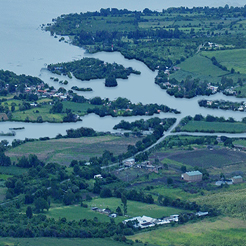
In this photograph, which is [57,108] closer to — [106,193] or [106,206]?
[106,193]

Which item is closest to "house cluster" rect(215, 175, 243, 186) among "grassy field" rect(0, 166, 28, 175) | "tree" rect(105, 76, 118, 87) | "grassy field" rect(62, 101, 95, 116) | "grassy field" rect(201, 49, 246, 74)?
"grassy field" rect(0, 166, 28, 175)

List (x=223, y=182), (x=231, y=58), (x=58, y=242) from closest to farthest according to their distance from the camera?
1. (x=58, y=242)
2. (x=223, y=182)
3. (x=231, y=58)

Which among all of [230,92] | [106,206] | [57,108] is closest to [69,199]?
[106,206]

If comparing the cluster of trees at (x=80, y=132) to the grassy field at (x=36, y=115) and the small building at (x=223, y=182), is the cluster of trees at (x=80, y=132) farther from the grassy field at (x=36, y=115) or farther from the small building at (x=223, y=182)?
the small building at (x=223, y=182)

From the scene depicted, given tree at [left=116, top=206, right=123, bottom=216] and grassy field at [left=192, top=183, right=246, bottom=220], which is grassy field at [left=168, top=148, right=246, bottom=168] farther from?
tree at [left=116, top=206, right=123, bottom=216]

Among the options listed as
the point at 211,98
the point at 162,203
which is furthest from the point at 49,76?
the point at 162,203

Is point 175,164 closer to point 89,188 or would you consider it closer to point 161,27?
point 89,188
